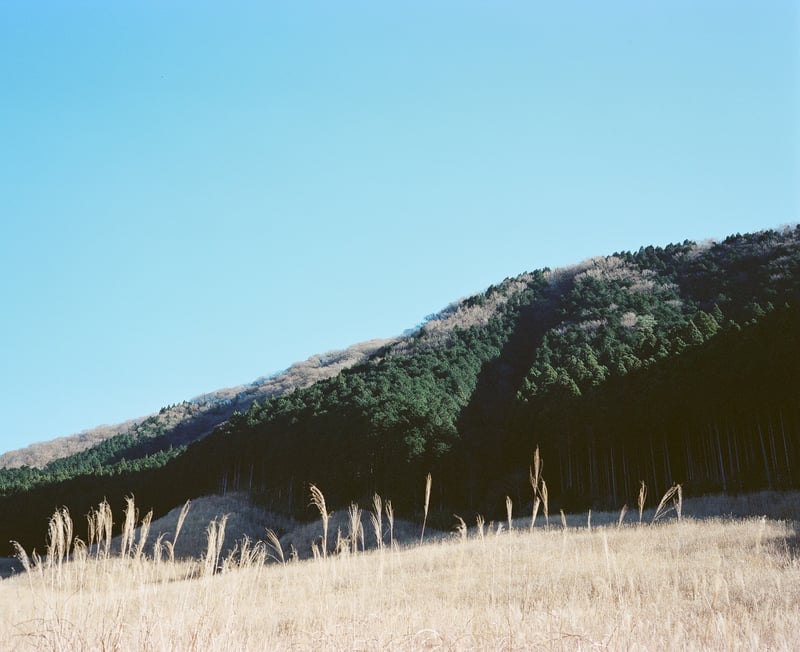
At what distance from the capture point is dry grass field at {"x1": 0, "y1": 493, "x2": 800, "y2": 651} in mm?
3982

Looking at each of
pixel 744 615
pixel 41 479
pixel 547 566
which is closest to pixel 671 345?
pixel 547 566

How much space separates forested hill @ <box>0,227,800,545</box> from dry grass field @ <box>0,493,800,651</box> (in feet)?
56.5

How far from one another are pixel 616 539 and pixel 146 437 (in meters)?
96.5

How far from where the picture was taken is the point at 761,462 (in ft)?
105

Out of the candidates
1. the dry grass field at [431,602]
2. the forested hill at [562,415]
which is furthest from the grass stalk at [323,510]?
the forested hill at [562,415]

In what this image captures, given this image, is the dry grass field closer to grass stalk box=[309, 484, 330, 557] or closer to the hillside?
→ grass stalk box=[309, 484, 330, 557]

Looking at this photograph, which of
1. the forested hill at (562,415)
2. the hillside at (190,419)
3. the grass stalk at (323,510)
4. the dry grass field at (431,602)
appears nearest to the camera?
the dry grass field at (431,602)

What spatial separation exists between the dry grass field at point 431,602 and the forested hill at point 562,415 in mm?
17228

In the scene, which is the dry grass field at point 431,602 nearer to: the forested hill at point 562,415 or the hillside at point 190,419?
the forested hill at point 562,415

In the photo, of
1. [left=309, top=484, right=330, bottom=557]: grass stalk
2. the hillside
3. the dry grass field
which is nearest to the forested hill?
the dry grass field

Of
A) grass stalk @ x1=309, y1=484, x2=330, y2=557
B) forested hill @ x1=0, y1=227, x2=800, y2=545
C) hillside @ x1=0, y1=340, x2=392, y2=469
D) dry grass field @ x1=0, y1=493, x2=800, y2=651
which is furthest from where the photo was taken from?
hillside @ x1=0, y1=340, x2=392, y2=469

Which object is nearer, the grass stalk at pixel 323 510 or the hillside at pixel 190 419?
the grass stalk at pixel 323 510

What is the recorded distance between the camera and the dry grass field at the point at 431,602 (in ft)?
13.1

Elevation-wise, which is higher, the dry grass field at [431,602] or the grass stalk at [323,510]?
the grass stalk at [323,510]
